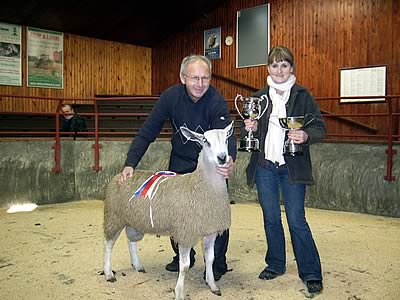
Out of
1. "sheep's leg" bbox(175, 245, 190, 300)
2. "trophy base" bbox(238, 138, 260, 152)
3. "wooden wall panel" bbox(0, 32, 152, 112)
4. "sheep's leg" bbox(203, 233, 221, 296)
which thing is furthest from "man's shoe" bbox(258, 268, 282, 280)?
"wooden wall panel" bbox(0, 32, 152, 112)

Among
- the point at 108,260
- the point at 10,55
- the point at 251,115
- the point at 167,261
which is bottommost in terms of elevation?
the point at 167,261

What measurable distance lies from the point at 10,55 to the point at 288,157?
9.53 meters

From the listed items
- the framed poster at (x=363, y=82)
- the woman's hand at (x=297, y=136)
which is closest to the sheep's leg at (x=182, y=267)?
the woman's hand at (x=297, y=136)

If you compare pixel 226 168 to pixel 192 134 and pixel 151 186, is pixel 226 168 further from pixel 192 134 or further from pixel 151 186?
pixel 151 186

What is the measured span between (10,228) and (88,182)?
7.17 feet

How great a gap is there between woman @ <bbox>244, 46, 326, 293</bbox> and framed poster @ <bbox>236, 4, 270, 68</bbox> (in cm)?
800

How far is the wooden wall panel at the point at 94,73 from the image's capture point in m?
10.8

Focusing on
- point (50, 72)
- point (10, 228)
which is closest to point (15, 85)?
point (50, 72)

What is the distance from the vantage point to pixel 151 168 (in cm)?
715

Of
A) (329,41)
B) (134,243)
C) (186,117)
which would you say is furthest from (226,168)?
(329,41)

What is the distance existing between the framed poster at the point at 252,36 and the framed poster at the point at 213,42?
0.72 meters

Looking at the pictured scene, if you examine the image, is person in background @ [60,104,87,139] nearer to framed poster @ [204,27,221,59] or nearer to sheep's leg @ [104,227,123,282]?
sheep's leg @ [104,227,123,282]

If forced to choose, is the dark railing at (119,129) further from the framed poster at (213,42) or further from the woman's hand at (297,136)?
the woman's hand at (297,136)

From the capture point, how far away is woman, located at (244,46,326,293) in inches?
108
